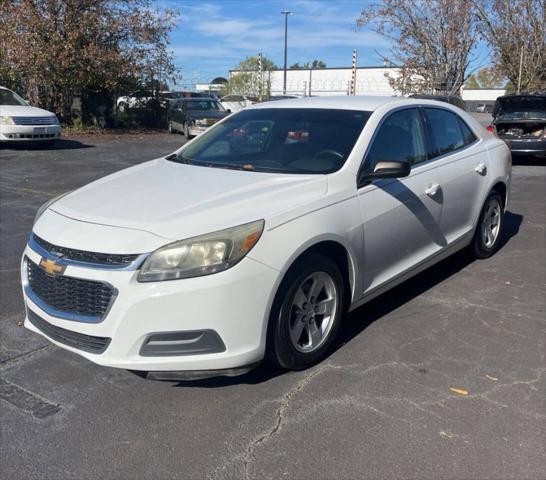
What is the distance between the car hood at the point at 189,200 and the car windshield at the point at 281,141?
0.75ft

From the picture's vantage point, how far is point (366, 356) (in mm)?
3889

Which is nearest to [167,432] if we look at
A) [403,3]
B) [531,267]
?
[531,267]

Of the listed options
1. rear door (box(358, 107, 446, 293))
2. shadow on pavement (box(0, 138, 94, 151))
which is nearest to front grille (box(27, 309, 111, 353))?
rear door (box(358, 107, 446, 293))

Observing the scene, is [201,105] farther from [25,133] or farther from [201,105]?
[25,133]

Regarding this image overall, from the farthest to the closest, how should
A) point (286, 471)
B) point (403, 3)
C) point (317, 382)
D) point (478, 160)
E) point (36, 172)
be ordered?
point (403, 3), point (36, 172), point (478, 160), point (317, 382), point (286, 471)

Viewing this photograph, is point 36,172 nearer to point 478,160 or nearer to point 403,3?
point 478,160

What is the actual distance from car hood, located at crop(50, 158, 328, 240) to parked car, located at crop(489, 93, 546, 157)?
11.4 meters

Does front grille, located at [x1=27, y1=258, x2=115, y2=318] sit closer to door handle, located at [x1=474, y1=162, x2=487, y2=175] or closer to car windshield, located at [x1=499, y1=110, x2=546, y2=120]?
door handle, located at [x1=474, y1=162, x2=487, y2=175]

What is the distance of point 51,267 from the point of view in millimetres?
3252

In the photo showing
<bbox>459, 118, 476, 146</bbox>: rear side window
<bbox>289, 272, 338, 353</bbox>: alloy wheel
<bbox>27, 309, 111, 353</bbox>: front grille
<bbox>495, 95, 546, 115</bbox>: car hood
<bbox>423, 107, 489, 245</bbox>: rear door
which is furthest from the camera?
<bbox>495, 95, 546, 115</bbox>: car hood

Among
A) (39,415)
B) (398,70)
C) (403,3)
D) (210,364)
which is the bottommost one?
(39,415)

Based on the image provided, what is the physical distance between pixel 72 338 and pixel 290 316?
1239mm

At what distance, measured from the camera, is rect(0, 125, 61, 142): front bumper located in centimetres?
1503

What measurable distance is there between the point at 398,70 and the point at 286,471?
1233 inches
